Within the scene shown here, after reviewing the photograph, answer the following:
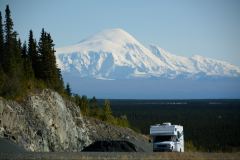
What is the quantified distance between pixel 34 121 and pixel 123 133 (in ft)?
95.5

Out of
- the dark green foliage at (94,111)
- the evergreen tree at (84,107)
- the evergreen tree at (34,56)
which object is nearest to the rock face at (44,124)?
the evergreen tree at (34,56)

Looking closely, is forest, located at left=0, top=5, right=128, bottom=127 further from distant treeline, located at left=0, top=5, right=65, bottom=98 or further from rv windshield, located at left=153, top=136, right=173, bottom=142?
rv windshield, located at left=153, top=136, right=173, bottom=142

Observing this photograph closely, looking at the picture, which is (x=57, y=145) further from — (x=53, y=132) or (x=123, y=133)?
(x=123, y=133)

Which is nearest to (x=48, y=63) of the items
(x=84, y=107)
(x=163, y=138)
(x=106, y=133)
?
(x=106, y=133)

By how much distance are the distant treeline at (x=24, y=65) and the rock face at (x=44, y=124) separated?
6.14 ft

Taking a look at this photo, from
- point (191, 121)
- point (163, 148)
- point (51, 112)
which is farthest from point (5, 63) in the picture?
point (191, 121)

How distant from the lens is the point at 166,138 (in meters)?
48.9

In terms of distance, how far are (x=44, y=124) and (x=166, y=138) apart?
59.1 ft

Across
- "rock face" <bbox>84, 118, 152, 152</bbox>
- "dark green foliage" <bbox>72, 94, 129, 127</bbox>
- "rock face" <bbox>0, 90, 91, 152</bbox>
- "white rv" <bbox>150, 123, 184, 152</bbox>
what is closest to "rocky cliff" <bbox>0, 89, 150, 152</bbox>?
"rock face" <bbox>0, 90, 91, 152</bbox>

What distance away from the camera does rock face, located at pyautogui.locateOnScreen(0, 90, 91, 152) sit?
54812mm

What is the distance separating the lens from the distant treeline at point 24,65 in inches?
2376

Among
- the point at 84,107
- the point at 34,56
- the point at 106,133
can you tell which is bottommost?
the point at 106,133

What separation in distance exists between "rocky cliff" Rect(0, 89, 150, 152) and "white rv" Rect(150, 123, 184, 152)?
1324cm

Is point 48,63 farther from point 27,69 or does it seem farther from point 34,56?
point 27,69
